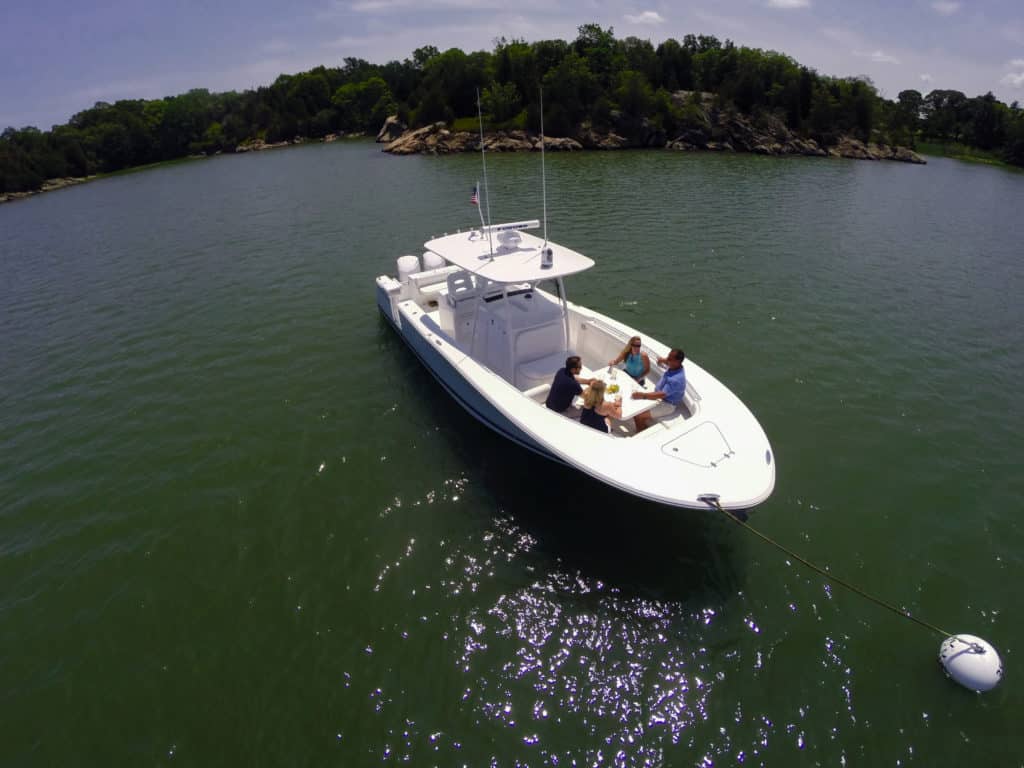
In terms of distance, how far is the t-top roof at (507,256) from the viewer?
26.8 ft

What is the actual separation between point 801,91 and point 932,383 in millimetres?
65010

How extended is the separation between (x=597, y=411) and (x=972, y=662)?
506cm

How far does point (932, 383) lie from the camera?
34.0 feet

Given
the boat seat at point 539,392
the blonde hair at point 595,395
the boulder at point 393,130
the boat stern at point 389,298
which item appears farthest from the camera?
the boulder at point 393,130

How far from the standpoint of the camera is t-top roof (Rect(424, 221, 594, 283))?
8164mm

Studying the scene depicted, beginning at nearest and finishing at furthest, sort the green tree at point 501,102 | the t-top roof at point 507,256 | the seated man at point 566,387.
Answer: the seated man at point 566,387, the t-top roof at point 507,256, the green tree at point 501,102

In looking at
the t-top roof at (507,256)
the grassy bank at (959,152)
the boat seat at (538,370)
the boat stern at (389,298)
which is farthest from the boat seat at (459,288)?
the grassy bank at (959,152)

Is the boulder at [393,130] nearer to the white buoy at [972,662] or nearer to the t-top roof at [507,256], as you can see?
the t-top roof at [507,256]

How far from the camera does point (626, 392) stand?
804 cm

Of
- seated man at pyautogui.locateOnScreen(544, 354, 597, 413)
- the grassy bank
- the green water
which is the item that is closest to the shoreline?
the grassy bank

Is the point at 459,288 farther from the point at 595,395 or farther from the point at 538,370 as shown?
the point at 595,395

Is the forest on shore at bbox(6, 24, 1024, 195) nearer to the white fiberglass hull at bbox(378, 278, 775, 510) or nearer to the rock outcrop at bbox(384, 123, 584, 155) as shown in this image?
the rock outcrop at bbox(384, 123, 584, 155)

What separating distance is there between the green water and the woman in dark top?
1.14 meters

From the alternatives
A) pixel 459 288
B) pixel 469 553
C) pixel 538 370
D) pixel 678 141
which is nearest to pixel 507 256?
pixel 459 288
